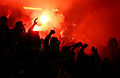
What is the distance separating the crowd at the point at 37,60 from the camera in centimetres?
262

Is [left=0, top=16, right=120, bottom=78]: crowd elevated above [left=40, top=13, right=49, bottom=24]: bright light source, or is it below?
below

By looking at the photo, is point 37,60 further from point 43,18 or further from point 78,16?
point 78,16

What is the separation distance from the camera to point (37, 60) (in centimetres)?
292

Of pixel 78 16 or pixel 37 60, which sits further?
pixel 78 16

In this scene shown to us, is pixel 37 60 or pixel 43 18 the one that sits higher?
pixel 43 18

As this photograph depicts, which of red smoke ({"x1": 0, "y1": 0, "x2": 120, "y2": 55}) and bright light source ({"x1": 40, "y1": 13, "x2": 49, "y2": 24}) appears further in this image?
bright light source ({"x1": 40, "y1": 13, "x2": 49, "y2": 24})

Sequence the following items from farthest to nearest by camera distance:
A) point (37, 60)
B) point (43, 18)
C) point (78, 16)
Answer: point (78, 16) → point (43, 18) → point (37, 60)

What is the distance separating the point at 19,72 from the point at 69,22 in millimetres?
9066

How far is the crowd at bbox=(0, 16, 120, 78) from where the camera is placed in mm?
2621

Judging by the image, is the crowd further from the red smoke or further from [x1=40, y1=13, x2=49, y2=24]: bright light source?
[x1=40, y1=13, x2=49, y2=24]: bright light source

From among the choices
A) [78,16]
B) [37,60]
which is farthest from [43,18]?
→ [37,60]

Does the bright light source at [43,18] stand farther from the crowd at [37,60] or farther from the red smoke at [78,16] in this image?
the crowd at [37,60]

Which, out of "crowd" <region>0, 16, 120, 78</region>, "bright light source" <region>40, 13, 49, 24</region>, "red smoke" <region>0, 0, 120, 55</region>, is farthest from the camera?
"bright light source" <region>40, 13, 49, 24</region>

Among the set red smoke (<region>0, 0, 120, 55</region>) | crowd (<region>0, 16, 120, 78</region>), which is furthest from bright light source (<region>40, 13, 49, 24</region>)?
crowd (<region>0, 16, 120, 78</region>)
